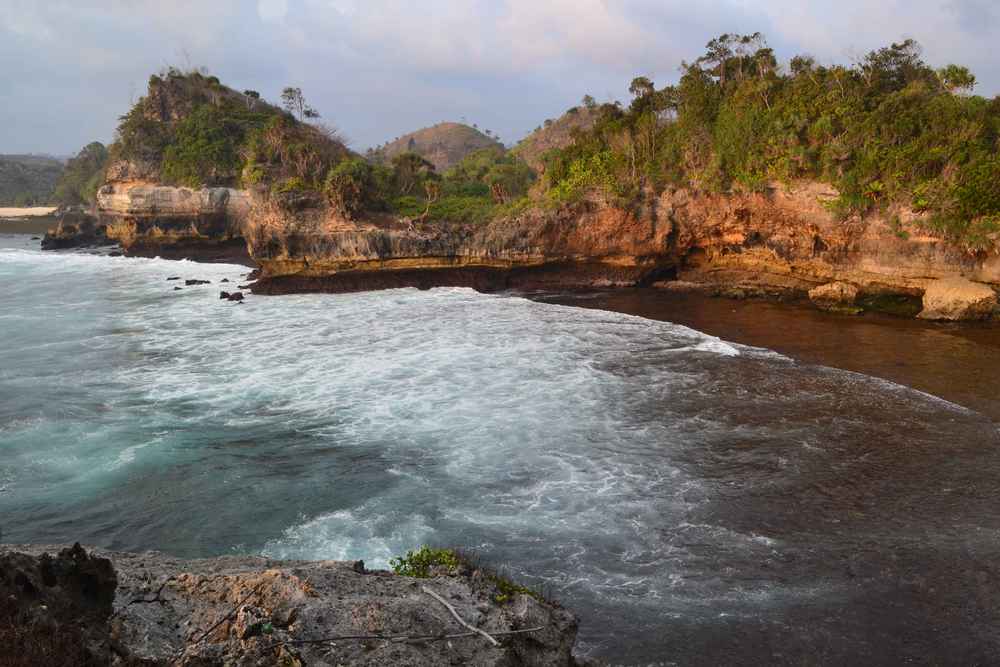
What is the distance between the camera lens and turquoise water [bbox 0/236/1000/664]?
762cm

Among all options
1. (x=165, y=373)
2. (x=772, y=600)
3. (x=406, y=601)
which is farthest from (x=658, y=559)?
(x=165, y=373)

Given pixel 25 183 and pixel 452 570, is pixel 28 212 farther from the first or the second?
pixel 452 570

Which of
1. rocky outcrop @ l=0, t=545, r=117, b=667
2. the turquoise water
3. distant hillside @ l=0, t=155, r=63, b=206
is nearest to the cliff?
the turquoise water

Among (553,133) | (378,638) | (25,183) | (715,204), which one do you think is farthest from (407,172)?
(25,183)

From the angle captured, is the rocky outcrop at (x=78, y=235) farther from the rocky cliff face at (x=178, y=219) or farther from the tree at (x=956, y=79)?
the tree at (x=956, y=79)

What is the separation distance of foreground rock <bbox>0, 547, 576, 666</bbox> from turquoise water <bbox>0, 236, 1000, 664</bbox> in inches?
115

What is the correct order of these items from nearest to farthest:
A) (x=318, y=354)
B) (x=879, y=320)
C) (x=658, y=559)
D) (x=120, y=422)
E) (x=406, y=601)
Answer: (x=406, y=601), (x=658, y=559), (x=120, y=422), (x=318, y=354), (x=879, y=320)

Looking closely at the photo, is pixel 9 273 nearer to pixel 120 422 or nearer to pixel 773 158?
pixel 120 422

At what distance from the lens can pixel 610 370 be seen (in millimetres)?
16250

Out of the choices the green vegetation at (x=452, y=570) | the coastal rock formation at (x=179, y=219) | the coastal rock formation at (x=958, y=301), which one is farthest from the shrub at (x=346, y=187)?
the green vegetation at (x=452, y=570)

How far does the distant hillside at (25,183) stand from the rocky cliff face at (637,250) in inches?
3328

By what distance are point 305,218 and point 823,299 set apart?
69.5 feet

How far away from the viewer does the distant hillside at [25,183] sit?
94.3 meters

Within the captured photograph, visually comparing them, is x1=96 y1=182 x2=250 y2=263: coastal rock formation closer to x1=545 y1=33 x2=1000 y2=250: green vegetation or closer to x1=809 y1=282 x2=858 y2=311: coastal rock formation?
x1=545 y1=33 x2=1000 y2=250: green vegetation
